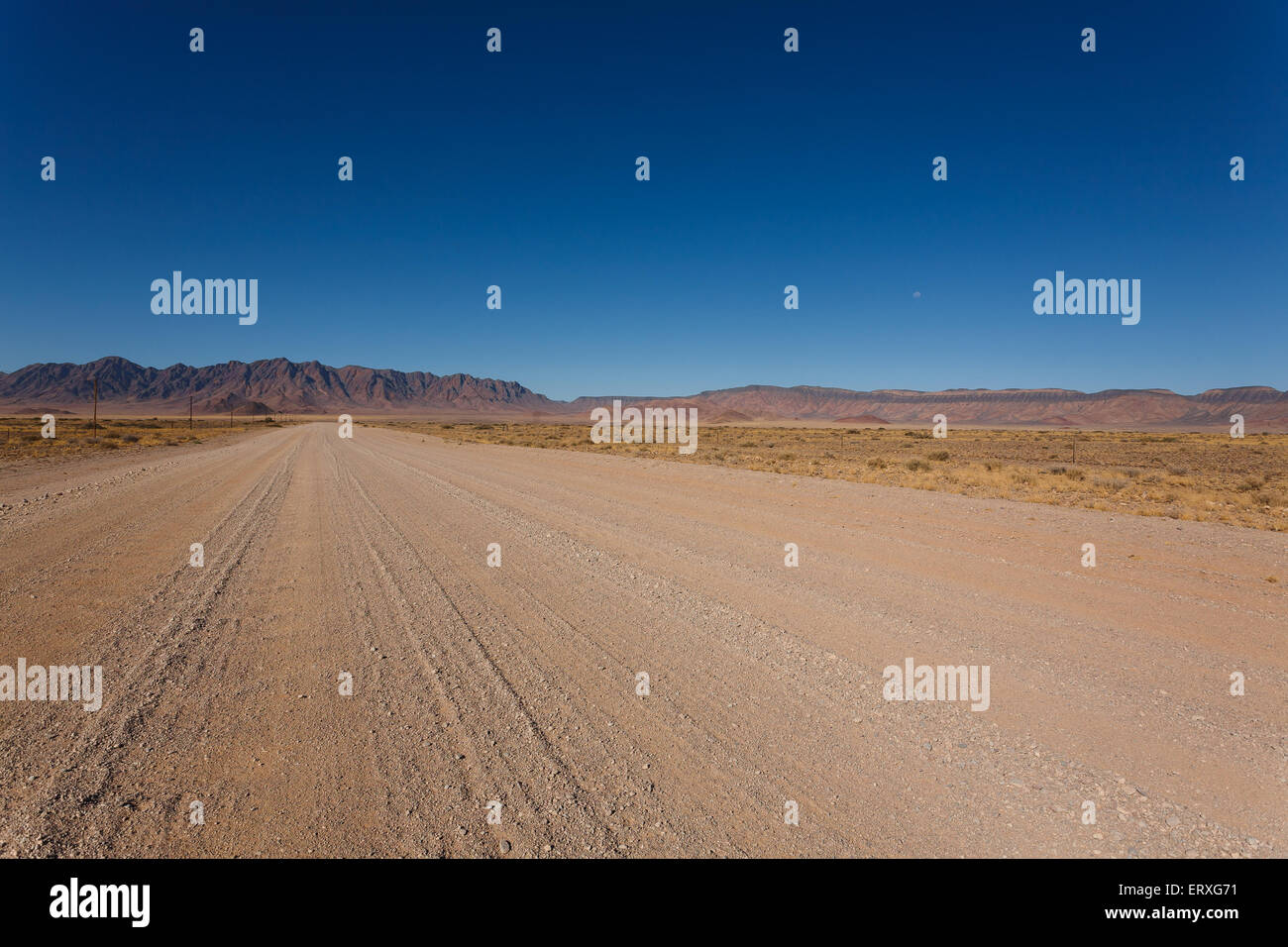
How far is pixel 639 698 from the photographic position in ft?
14.4

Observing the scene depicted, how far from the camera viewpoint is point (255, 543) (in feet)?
30.2

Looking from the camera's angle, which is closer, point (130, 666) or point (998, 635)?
point (130, 666)

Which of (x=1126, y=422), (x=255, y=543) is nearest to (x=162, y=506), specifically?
(x=255, y=543)

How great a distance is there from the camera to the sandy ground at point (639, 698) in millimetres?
3043

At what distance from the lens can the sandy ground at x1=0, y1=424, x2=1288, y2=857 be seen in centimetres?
304

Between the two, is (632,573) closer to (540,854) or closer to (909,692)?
(909,692)

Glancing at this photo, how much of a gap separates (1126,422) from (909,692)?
744ft

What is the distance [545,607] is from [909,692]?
→ 350 centimetres
